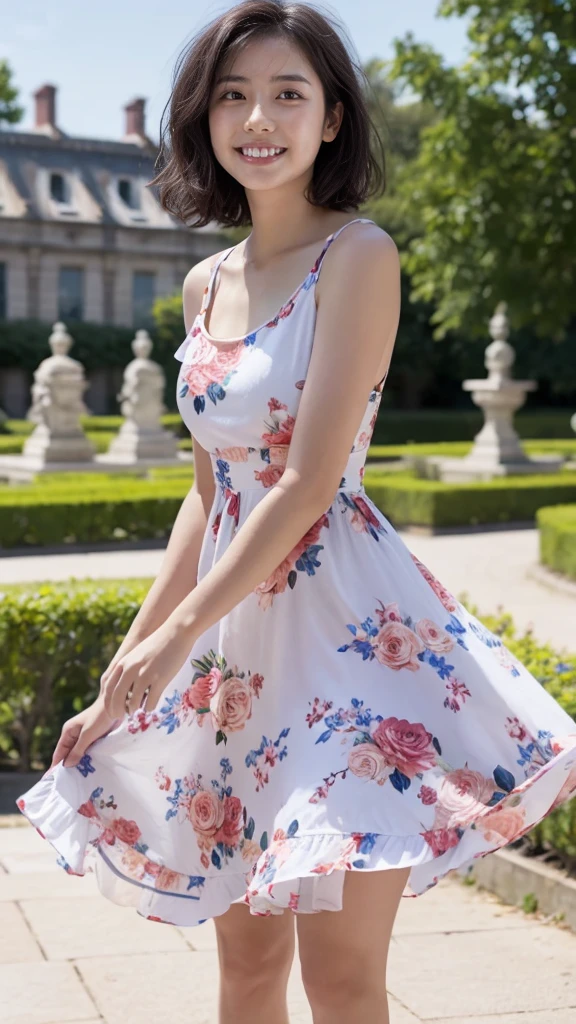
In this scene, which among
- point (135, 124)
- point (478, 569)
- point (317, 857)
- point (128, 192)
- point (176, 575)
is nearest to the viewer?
point (317, 857)

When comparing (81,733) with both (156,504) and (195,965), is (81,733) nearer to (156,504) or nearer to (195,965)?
(195,965)

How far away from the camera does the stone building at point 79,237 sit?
3897 cm

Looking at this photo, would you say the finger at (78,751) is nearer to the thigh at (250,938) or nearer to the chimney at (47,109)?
the thigh at (250,938)

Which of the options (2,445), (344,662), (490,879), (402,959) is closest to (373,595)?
(344,662)

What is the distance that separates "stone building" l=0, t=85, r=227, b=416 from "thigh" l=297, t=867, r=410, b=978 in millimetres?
36742

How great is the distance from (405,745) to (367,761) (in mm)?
62

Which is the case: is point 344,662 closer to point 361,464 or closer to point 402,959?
point 361,464

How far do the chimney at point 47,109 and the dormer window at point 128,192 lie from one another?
2435 mm

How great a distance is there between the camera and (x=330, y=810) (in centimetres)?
183

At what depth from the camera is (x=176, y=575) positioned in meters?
2.26

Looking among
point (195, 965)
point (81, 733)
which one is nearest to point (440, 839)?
point (81, 733)

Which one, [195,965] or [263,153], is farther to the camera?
[195,965]

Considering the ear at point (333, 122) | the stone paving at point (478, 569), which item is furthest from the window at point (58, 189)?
the ear at point (333, 122)

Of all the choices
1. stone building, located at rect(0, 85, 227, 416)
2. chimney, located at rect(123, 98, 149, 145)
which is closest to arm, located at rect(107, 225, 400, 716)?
stone building, located at rect(0, 85, 227, 416)
